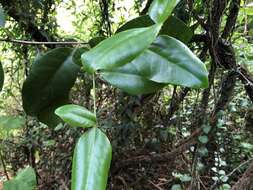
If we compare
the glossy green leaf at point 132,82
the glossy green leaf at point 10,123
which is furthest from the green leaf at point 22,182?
the glossy green leaf at point 132,82

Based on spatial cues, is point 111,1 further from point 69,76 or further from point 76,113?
point 76,113

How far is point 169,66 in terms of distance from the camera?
31 cm

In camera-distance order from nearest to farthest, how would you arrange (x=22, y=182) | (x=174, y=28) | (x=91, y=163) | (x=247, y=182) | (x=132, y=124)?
(x=91, y=163) < (x=174, y=28) < (x=22, y=182) < (x=247, y=182) < (x=132, y=124)

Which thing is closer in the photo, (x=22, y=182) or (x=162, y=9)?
(x=162, y=9)

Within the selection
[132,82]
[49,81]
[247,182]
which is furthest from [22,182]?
[247,182]

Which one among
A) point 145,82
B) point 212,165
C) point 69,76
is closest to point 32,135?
point 212,165

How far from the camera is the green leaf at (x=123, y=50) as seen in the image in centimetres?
26

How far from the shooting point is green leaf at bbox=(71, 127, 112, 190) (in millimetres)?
258

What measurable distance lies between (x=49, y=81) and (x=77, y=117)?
17 cm

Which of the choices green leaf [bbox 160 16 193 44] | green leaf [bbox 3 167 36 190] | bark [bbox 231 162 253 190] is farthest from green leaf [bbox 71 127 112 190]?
bark [bbox 231 162 253 190]

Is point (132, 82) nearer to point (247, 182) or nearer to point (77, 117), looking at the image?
point (77, 117)

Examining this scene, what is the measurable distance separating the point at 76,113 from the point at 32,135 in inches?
50.4

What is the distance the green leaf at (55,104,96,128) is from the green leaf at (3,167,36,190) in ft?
1.35

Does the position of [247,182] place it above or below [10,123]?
below
